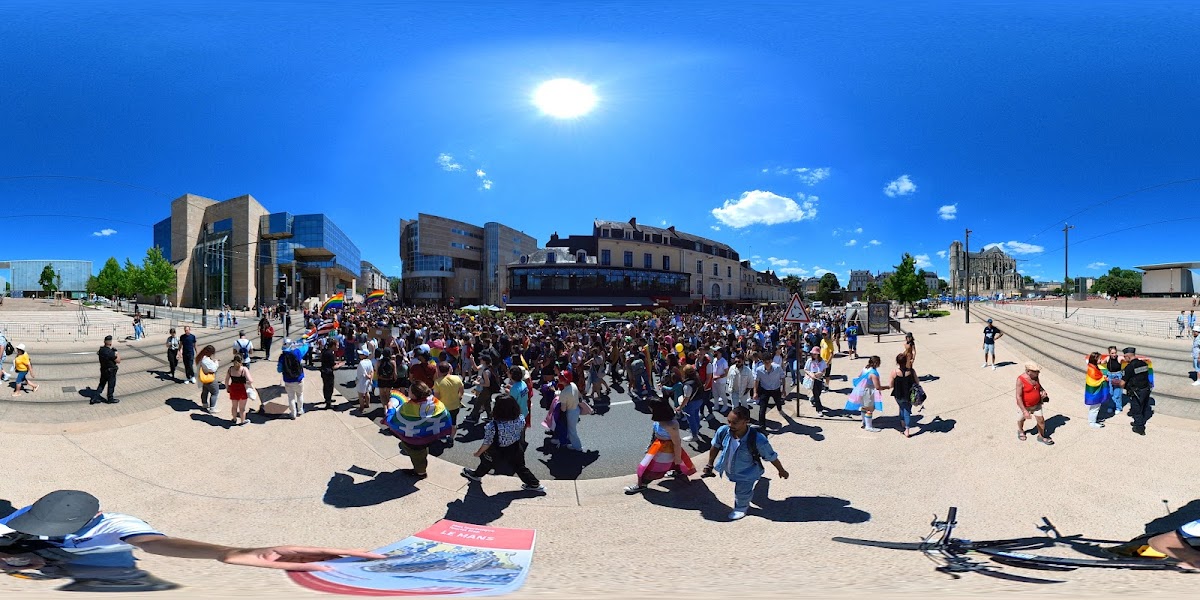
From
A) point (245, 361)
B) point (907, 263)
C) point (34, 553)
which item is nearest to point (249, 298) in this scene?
point (245, 361)

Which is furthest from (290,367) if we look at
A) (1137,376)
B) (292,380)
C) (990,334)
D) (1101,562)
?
(990,334)

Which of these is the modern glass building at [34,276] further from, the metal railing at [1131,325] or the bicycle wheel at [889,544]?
the metal railing at [1131,325]

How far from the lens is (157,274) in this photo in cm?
2580

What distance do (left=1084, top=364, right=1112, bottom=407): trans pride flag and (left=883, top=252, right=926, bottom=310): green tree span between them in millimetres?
34037

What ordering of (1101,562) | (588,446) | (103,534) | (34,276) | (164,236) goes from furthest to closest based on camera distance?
1. (164,236)
2. (34,276)
3. (588,446)
4. (1101,562)
5. (103,534)

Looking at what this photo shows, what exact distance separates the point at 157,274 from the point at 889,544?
131ft

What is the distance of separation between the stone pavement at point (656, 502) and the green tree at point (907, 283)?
34810mm

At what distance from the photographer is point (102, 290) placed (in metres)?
8.52

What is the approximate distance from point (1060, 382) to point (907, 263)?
35749 mm

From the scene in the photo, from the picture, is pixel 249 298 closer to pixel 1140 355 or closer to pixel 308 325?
pixel 308 325

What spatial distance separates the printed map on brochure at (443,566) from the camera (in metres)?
2.26

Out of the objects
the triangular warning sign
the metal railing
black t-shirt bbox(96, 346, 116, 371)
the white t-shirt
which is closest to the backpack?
black t-shirt bbox(96, 346, 116, 371)

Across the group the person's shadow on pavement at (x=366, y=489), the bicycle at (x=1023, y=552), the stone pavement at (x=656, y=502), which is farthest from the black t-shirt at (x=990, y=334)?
the person's shadow on pavement at (x=366, y=489)

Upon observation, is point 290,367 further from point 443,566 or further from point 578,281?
point 578,281
